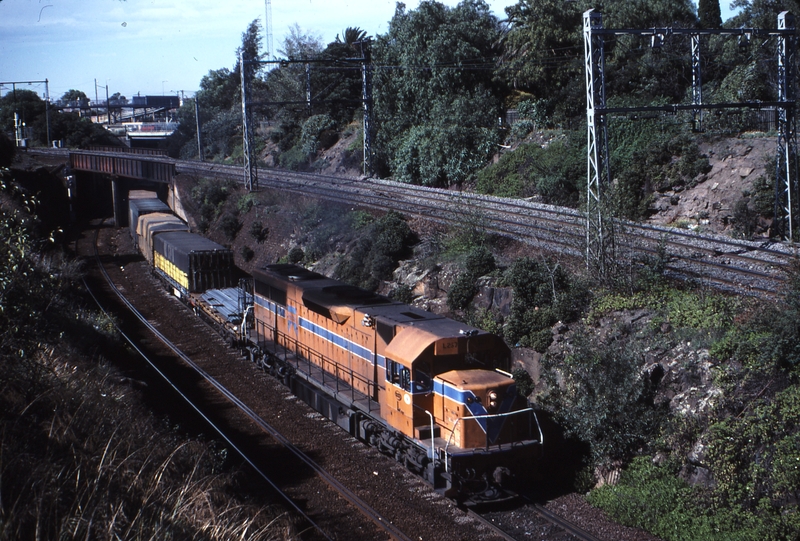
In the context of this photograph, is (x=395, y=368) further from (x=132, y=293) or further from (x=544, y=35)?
(x=544, y=35)

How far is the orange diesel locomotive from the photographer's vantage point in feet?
42.4

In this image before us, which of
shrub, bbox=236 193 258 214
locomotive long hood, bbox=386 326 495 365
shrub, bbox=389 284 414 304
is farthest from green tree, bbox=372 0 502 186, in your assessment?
locomotive long hood, bbox=386 326 495 365

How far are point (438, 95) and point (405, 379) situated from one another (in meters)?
38.3

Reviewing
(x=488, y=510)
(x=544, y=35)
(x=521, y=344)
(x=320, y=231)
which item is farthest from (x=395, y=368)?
(x=544, y=35)

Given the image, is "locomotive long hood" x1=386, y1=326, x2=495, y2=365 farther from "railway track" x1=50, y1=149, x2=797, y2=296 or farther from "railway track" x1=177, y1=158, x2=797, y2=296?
"railway track" x1=177, y1=158, x2=797, y2=296

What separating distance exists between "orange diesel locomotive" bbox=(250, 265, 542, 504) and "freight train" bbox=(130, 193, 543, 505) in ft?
0.07

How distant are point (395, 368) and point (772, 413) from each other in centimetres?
731

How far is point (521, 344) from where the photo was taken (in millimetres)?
18906

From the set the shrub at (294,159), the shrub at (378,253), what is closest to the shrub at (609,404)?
the shrub at (378,253)

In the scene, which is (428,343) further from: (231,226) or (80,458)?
(231,226)

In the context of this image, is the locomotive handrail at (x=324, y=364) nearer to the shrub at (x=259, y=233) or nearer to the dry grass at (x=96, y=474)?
the dry grass at (x=96, y=474)

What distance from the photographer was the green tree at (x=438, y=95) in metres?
44.8

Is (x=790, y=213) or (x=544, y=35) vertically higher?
(x=544, y=35)

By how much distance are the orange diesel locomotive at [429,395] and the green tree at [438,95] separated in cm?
2858
